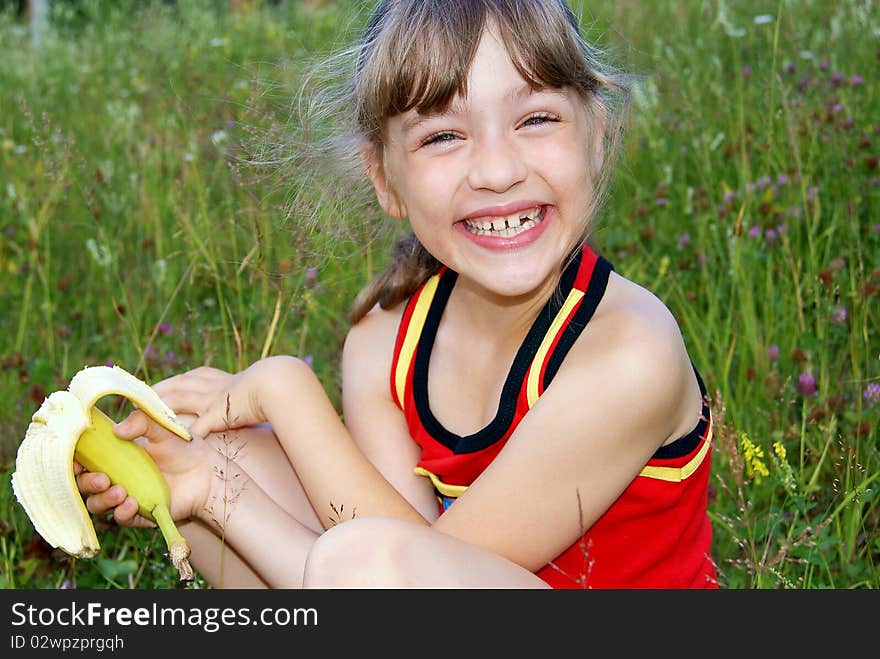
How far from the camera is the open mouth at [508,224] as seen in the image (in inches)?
77.0

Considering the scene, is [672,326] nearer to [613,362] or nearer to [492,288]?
[613,362]

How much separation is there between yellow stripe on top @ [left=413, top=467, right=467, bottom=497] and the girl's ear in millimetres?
493

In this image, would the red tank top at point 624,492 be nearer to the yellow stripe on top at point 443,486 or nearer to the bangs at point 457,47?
the yellow stripe on top at point 443,486

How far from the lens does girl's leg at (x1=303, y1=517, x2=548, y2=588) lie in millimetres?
1581

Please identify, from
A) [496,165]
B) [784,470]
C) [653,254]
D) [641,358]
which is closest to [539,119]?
[496,165]

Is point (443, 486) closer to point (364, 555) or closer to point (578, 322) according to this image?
point (578, 322)

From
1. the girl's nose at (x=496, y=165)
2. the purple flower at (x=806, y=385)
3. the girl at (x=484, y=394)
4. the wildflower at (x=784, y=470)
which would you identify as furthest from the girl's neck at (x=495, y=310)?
the purple flower at (x=806, y=385)

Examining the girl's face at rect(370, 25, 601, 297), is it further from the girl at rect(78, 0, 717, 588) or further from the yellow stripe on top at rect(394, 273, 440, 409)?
the yellow stripe on top at rect(394, 273, 440, 409)

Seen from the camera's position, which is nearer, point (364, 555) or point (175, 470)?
point (364, 555)

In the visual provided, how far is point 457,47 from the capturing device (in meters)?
1.87

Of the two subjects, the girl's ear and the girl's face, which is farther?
the girl's ear

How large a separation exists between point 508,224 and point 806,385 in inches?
32.0

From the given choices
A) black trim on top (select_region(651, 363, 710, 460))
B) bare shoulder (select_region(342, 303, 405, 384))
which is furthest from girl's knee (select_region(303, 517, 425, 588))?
bare shoulder (select_region(342, 303, 405, 384))

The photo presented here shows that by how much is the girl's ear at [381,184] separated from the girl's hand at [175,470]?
1.87 feet
